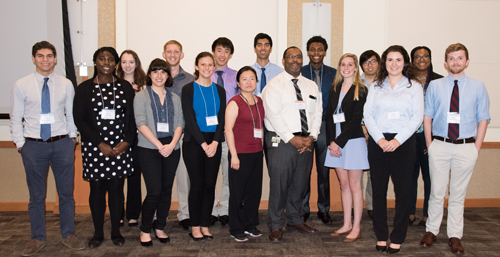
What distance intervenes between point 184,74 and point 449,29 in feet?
11.9

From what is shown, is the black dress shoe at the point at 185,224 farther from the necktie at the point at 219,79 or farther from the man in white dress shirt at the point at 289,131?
the necktie at the point at 219,79

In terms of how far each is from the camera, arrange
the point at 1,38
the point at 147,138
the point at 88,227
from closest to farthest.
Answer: the point at 147,138 < the point at 88,227 < the point at 1,38

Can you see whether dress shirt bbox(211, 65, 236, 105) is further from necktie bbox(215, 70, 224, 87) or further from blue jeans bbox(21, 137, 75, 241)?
blue jeans bbox(21, 137, 75, 241)

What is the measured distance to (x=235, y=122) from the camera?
3160 millimetres

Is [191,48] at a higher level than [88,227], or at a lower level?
higher

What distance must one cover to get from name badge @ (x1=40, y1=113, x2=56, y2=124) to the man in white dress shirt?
1.92m

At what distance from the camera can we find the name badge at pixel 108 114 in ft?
9.73

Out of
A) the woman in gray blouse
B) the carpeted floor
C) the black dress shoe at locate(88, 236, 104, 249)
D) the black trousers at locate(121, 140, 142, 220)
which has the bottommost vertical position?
the carpeted floor

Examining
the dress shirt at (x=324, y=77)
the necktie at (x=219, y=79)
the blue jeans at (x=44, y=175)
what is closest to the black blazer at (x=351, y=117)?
the dress shirt at (x=324, y=77)

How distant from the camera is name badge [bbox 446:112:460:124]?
119 inches

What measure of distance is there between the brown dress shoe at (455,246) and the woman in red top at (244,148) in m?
1.76

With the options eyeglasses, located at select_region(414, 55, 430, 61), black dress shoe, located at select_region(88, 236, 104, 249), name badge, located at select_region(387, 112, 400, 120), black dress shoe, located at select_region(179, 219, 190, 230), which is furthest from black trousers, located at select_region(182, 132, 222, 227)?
eyeglasses, located at select_region(414, 55, 430, 61)

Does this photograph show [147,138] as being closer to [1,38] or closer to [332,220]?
[332,220]

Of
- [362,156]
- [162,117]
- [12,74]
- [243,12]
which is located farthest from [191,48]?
[362,156]
